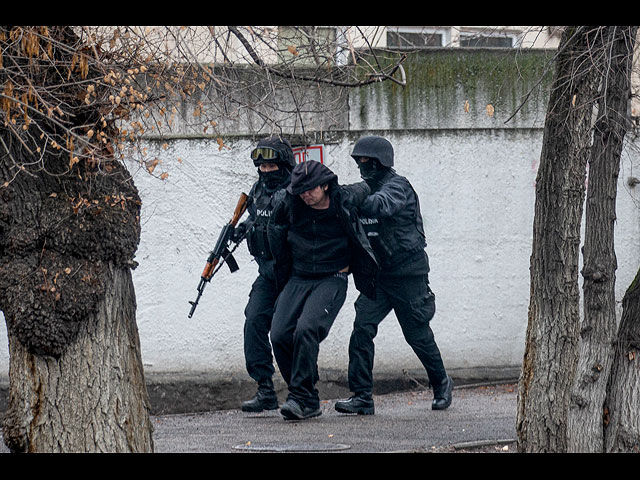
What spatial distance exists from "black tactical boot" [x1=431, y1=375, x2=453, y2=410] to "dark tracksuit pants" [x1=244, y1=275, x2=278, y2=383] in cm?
142

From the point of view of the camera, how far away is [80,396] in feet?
17.9

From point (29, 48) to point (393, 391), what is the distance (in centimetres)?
586

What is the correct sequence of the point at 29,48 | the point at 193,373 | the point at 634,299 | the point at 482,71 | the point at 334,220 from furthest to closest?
the point at 482,71 → the point at 193,373 → the point at 334,220 → the point at 634,299 → the point at 29,48

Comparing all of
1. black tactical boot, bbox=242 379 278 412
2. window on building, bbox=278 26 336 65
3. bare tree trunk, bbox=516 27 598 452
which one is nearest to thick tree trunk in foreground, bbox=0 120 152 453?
window on building, bbox=278 26 336 65

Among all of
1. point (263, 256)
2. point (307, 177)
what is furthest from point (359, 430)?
point (307, 177)

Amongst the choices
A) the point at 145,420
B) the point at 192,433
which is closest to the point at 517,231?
the point at 192,433

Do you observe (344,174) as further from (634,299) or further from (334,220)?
(634,299)

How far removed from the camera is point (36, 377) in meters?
5.47

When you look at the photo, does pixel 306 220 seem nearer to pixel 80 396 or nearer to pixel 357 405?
pixel 357 405

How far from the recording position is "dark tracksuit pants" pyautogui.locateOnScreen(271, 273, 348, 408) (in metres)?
7.52

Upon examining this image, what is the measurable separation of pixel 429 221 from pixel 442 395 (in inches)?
78.0

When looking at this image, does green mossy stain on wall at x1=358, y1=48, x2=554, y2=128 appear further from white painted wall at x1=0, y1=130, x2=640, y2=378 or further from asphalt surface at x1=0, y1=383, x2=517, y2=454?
asphalt surface at x1=0, y1=383, x2=517, y2=454

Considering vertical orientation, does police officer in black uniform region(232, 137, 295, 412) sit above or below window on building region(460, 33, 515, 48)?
below

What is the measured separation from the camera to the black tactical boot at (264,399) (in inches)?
324
